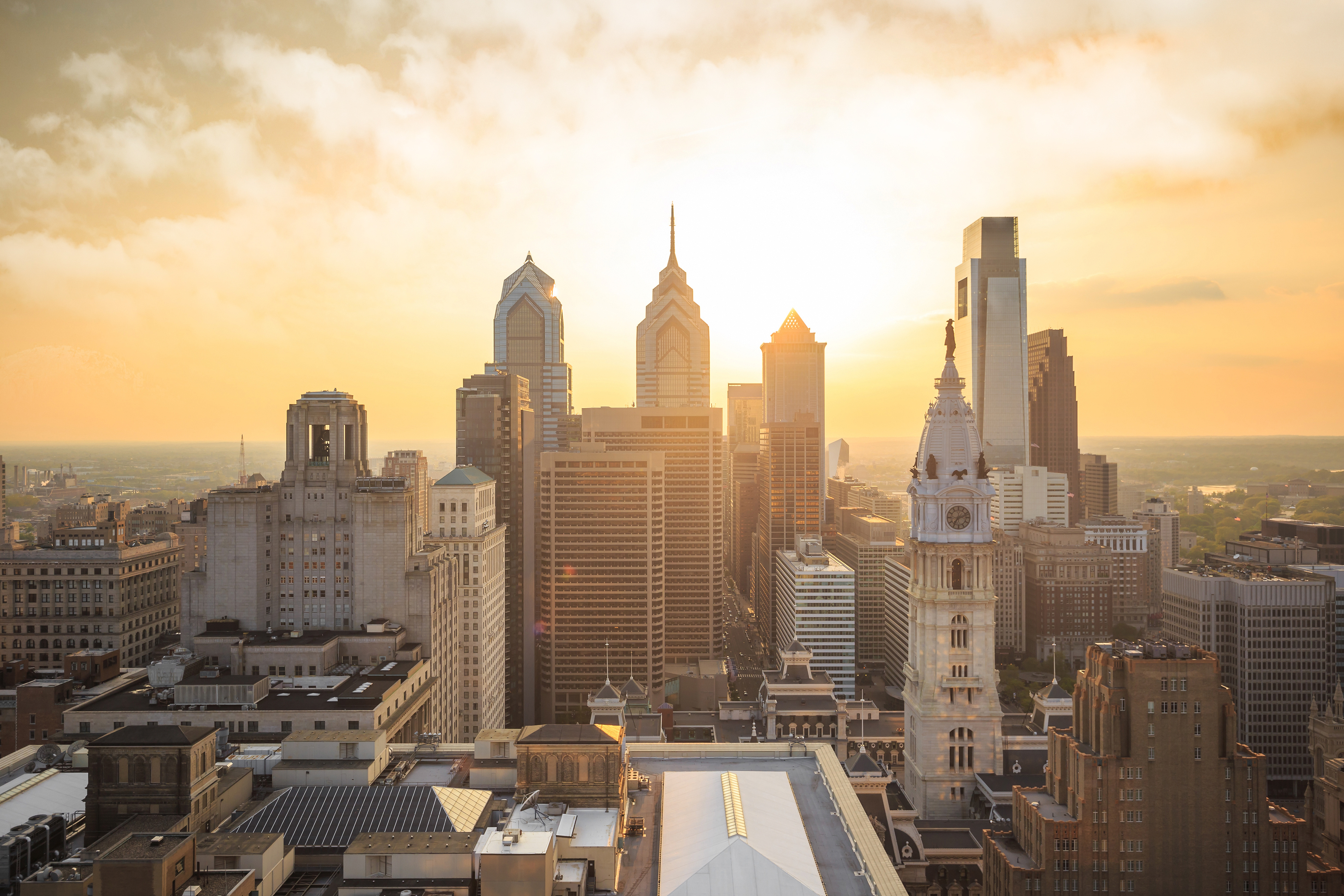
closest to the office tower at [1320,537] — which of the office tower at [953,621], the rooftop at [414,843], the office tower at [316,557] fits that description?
the office tower at [953,621]

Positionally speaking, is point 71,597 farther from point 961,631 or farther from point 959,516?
point 959,516

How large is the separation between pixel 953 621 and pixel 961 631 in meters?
1.64

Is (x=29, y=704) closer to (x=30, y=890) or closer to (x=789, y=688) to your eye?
(x=30, y=890)

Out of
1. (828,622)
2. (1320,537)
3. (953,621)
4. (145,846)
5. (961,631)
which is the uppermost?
(1320,537)

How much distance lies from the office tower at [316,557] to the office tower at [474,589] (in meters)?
18.6

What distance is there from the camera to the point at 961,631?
109m

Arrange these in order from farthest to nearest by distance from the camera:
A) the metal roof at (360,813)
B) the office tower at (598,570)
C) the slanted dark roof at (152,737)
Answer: the office tower at (598,570), the metal roof at (360,813), the slanted dark roof at (152,737)

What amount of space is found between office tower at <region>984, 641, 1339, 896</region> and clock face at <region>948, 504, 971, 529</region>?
121 feet

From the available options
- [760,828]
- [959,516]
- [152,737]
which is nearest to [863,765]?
[959,516]

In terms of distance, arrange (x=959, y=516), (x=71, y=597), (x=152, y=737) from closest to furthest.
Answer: (x=152, y=737), (x=959, y=516), (x=71, y=597)

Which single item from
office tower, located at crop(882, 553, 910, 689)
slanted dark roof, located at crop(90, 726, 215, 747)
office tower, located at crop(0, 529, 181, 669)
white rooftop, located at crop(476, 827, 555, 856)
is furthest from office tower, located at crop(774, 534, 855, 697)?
slanted dark roof, located at crop(90, 726, 215, 747)

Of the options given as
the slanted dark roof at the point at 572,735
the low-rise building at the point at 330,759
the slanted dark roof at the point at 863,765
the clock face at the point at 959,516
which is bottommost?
the slanted dark roof at the point at 863,765

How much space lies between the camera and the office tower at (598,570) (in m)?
184

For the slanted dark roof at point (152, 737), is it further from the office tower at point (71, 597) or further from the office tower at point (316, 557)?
the office tower at point (71, 597)
